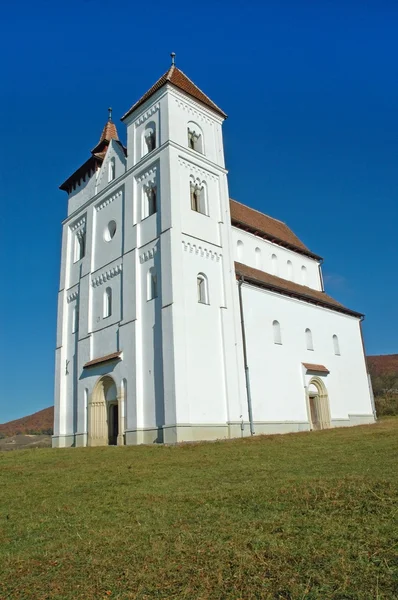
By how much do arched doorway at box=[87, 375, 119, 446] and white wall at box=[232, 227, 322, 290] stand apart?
1078 cm

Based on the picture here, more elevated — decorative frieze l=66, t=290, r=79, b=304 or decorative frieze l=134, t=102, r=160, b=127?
decorative frieze l=134, t=102, r=160, b=127

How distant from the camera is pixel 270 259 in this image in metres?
31.9

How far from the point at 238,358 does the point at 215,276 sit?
432 cm

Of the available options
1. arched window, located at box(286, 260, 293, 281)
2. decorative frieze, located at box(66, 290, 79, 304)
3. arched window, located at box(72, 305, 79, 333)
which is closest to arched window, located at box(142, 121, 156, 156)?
decorative frieze, located at box(66, 290, 79, 304)

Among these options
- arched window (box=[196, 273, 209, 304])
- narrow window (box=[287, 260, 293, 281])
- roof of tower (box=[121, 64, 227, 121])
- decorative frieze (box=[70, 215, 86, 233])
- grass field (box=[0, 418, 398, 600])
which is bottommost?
grass field (box=[0, 418, 398, 600])

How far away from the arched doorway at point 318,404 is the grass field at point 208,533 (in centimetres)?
1631

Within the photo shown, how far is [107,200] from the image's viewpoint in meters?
28.7

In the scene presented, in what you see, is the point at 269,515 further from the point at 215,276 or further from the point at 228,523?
the point at 215,276

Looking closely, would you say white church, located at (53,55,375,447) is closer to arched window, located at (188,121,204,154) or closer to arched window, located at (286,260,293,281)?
arched window, located at (188,121,204,154)

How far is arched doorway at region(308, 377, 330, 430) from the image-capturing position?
27469 mm

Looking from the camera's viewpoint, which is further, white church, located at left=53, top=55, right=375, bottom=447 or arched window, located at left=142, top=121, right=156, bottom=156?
arched window, located at left=142, top=121, right=156, bottom=156

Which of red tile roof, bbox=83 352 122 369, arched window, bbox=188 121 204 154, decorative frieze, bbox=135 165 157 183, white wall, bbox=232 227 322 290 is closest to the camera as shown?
red tile roof, bbox=83 352 122 369

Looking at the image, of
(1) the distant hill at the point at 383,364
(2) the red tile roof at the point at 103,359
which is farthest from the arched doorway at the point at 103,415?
(1) the distant hill at the point at 383,364

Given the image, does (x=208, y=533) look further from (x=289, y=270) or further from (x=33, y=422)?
(x=33, y=422)
